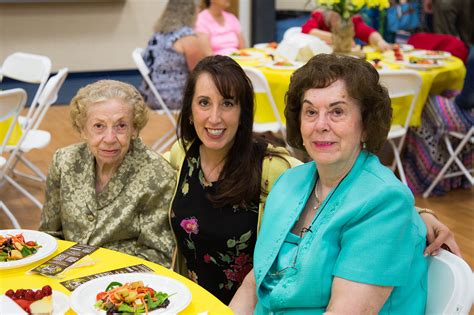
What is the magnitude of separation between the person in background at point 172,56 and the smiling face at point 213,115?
340 cm

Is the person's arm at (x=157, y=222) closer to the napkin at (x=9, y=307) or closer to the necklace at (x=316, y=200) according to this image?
the necklace at (x=316, y=200)

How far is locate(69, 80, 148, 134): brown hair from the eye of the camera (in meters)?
2.52

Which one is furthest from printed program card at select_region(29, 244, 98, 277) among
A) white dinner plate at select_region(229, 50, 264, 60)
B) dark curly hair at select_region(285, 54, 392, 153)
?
white dinner plate at select_region(229, 50, 264, 60)

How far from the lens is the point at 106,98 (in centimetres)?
252

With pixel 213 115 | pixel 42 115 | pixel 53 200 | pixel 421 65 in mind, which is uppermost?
pixel 213 115

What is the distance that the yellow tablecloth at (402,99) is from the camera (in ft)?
15.6

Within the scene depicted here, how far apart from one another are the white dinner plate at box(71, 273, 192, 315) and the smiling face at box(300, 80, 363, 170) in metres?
0.53

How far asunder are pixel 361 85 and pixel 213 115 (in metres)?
0.64

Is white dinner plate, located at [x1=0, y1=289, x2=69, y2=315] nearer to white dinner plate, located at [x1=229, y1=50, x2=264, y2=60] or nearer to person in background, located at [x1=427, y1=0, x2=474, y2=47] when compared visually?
white dinner plate, located at [x1=229, y1=50, x2=264, y2=60]

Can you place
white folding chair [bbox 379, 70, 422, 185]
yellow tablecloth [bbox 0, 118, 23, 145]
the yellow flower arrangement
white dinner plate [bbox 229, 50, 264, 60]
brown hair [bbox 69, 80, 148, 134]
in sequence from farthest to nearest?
1. white dinner plate [bbox 229, 50, 264, 60]
2. the yellow flower arrangement
3. white folding chair [bbox 379, 70, 422, 185]
4. yellow tablecloth [bbox 0, 118, 23, 145]
5. brown hair [bbox 69, 80, 148, 134]

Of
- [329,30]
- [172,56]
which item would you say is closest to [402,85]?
[329,30]

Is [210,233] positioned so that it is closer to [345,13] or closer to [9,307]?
[9,307]

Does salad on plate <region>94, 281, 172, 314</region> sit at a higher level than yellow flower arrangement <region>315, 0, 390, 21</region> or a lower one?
lower

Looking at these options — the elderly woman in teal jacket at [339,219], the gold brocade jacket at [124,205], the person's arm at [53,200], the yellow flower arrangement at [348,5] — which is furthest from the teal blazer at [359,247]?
the yellow flower arrangement at [348,5]
